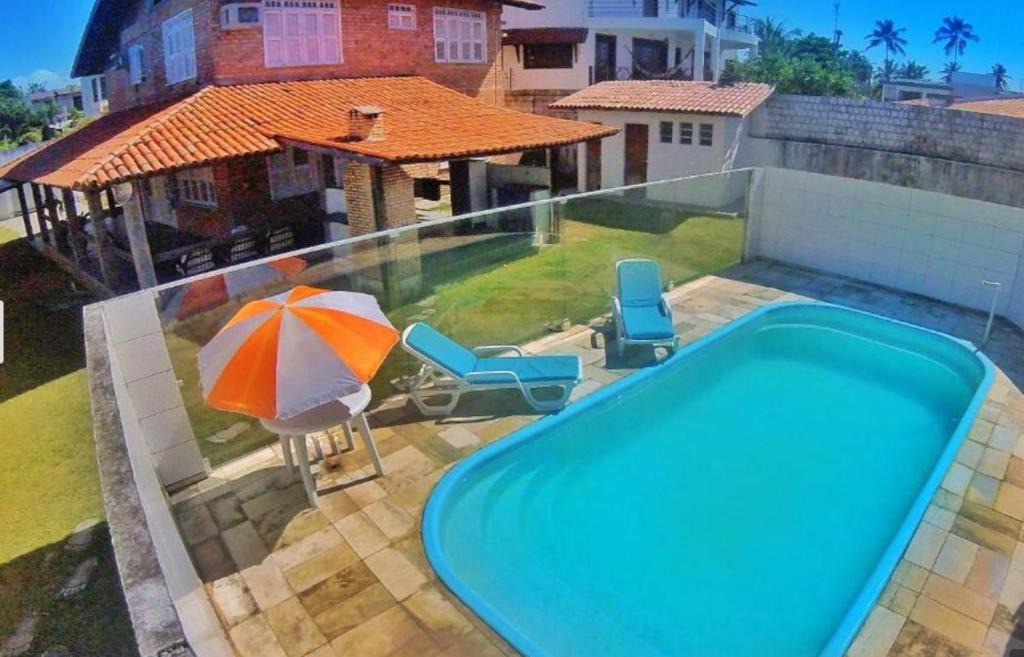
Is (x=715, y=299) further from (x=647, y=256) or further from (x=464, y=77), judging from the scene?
(x=464, y=77)

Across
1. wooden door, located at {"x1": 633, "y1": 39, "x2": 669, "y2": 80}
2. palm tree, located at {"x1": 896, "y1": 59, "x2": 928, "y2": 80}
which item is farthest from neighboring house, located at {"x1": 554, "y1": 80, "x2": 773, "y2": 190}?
palm tree, located at {"x1": 896, "y1": 59, "x2": 928, "y2": 80}

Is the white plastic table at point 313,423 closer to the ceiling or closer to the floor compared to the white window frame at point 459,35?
closer to the floor

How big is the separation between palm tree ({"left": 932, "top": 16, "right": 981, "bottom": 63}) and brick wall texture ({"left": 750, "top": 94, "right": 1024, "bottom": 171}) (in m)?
102

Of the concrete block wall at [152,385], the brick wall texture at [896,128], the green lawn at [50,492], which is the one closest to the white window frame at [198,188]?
the green lawn at [50,492]

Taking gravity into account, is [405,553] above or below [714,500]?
above

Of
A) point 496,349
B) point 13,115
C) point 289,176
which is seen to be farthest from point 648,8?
point 13,115

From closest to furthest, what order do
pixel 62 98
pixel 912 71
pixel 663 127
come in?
pixel 663 127
pixel 62 98
pixel 912 71

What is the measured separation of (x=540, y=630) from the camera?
5.47 m

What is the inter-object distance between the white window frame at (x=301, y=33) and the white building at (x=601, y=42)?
1200cm

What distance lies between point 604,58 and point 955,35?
314ft

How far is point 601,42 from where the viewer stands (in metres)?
33.0

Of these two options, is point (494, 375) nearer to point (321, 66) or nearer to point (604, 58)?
point (321, 66)

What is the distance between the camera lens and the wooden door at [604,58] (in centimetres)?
3275

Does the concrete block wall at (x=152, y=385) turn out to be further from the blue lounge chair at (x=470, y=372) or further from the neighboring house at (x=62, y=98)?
the neighboring house at (x=62, y=98)
